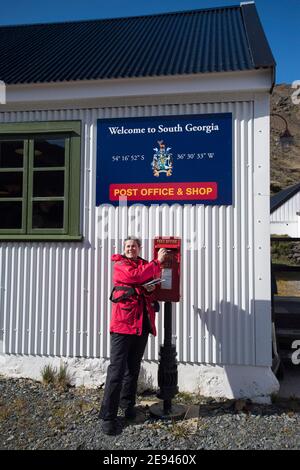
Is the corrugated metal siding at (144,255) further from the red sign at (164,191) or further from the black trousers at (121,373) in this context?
the black trousers at (121,373)

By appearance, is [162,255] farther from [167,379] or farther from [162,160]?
[162,160]

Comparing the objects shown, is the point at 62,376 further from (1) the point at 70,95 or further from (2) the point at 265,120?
(2) the point at 265,120

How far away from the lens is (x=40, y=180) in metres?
5.68

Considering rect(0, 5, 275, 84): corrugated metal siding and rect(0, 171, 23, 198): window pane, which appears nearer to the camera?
rect(0, 5, 275, 84): corrugated metal siding

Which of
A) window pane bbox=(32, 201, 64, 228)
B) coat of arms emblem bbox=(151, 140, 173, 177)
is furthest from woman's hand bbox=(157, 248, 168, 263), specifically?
window pane bbox=(32, 201, 64, 228)

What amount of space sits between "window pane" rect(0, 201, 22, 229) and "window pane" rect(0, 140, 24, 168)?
570 mm

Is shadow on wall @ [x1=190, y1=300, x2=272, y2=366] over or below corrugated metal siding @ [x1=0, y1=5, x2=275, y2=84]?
below

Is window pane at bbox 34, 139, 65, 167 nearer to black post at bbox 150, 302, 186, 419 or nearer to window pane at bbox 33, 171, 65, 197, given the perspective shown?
window pane at bbox 33, 171, 65, 197

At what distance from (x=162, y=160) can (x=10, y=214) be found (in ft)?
7.72

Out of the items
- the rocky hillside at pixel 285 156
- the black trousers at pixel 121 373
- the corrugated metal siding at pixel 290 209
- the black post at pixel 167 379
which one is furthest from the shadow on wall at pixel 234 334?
the rocky hillside at pixel 285 156

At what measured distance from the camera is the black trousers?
409 cm

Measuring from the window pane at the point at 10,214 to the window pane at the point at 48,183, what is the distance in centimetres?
35

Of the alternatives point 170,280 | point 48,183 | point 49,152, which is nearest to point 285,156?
point 49,152

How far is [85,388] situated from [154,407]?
1.15 meters
